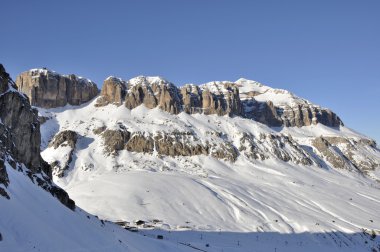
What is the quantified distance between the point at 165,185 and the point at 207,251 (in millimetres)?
66385

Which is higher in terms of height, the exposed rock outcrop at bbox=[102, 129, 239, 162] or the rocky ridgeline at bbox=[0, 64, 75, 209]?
the exposed rock outcrop at bbox=[102, 129, 239, 162]

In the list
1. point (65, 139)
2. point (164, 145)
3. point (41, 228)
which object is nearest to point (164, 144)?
point (164, 145)

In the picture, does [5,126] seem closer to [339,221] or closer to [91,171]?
[339,221]

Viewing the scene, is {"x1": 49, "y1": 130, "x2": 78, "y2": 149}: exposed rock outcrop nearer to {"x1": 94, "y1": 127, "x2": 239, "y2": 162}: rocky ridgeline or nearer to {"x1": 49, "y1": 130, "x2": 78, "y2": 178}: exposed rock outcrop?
{"x1": 49, "y1": 130, "x2": 78, "y2": 178}: exposed rock outcrop

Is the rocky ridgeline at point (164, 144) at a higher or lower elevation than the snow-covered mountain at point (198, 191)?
higher

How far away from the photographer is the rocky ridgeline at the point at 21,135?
54.1 metres

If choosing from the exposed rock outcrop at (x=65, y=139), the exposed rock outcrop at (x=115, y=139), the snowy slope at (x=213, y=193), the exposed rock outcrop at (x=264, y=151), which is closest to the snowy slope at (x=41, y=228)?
the snowy slope at (x=213, y=193)

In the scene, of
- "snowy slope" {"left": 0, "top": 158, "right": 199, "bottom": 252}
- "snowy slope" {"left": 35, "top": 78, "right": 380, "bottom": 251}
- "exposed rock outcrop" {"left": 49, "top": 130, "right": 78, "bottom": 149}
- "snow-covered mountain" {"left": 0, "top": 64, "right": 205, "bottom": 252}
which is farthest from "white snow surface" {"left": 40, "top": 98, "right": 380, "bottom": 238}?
"snowy slope" {"left": 0, "top": 158, "right": 199, "bottom": 252}

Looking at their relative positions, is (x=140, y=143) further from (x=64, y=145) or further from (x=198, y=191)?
(x=198, y=191)

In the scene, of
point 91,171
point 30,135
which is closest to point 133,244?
point 30,135

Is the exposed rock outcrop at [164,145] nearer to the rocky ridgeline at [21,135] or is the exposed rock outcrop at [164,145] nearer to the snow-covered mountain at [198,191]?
the snow-covered mountain at [198,191]

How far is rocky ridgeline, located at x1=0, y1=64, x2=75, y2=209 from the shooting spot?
54062 mm

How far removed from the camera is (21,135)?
199ft

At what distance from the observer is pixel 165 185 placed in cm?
13488
